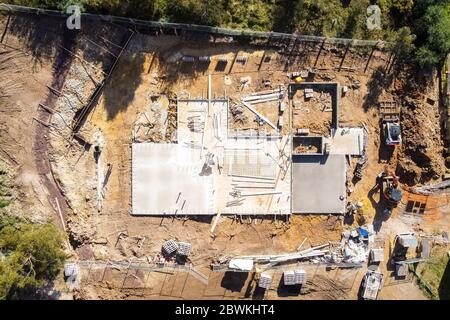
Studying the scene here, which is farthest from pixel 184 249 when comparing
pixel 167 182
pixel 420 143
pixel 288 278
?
pixel 420 143

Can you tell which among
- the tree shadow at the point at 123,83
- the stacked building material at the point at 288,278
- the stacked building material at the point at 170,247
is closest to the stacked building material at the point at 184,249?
the stacked building material at the point at 170,247

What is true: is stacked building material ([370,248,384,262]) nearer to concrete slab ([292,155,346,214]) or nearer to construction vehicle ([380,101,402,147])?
concrete slab ([292,155,346,214])

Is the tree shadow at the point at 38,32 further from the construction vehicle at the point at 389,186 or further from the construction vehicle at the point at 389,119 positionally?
the construction vehicle at the point at 389,186

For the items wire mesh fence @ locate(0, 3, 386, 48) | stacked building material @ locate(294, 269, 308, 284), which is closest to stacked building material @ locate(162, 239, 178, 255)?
stacked building material @ locate(294, 269, 308, 284)

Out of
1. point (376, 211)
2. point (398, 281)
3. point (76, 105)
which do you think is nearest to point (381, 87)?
point (376, 211)

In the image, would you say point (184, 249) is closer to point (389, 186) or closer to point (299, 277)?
point (299, 277)

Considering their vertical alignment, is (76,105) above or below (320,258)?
above
